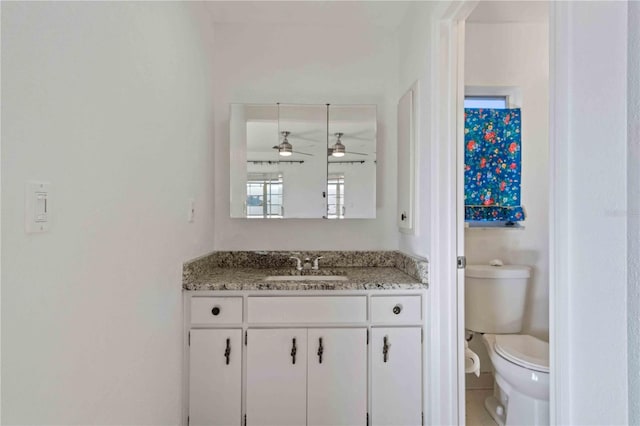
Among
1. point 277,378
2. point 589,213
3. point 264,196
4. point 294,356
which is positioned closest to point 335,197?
point 264,196

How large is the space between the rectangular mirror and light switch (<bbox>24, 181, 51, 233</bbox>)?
1322 millimetres

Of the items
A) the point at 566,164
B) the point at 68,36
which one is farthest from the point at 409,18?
the point at 68,36

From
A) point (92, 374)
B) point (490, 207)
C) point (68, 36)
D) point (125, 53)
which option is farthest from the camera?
point (490, 207)

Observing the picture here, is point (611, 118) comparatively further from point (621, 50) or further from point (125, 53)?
point (125, 53)

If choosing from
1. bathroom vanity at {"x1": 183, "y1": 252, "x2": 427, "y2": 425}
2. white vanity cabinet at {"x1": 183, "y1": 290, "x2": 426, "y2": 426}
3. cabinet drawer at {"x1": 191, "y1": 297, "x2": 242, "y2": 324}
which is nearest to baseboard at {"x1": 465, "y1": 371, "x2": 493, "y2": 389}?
bathroom vanity at {"x1": 183, "y1": 252, "x2": 427, "y2": 425}

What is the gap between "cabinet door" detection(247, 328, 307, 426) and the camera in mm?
1644

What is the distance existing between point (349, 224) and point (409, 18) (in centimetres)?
132

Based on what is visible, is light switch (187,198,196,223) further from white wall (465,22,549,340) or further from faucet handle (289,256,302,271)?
white wall (465,22,549,340)

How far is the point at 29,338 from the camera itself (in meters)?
0.75

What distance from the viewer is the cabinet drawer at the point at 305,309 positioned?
1652mm

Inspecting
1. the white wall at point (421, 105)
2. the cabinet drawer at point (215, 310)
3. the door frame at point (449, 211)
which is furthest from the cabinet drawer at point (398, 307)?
the cabinet drawer at point (215, 310)

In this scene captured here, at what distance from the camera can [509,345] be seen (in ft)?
5.95

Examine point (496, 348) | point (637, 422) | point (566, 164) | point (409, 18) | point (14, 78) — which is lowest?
point (496, 348)

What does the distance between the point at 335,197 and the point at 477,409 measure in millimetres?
1549
